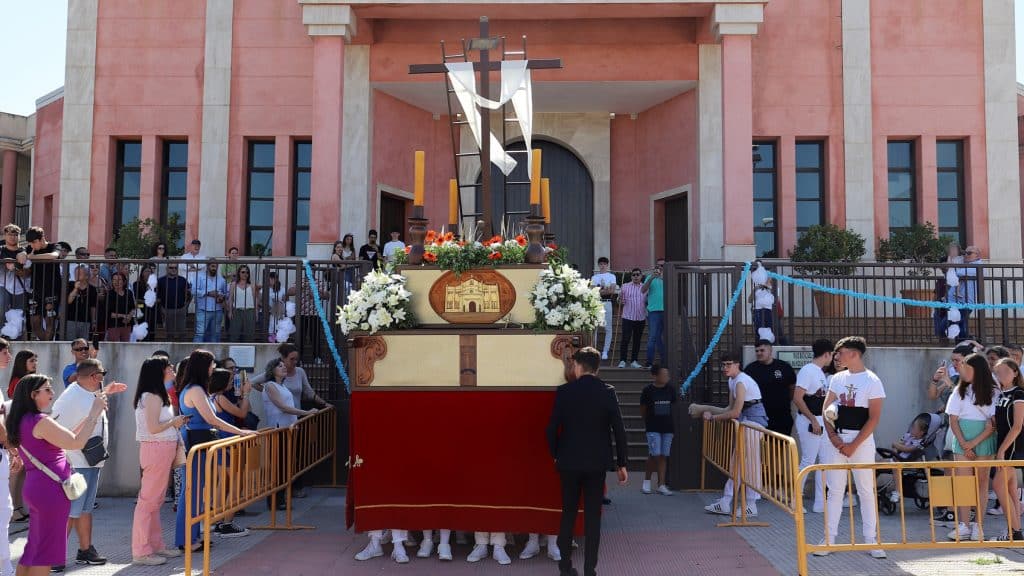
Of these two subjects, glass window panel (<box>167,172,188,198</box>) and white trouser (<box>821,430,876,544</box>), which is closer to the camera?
white trouser (<box>821,430,876,544</box>)

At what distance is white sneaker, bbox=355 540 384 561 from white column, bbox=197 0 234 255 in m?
11.7

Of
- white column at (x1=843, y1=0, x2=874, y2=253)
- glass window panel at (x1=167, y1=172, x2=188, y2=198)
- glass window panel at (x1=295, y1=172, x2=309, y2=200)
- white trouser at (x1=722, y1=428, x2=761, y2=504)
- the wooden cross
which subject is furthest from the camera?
glass window panel at (x1=167, y1=172, x2=188, y2=198)

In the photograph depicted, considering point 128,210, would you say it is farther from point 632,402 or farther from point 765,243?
point 765,243

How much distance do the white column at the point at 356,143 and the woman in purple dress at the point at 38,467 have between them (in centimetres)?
1049

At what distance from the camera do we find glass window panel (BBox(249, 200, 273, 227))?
60.0 ft

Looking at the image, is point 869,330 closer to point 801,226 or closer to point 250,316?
point 801,226

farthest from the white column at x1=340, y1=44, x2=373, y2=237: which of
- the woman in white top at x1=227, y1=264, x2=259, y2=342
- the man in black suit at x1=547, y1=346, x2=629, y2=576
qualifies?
the man in black suit at x1=547, y1=346, x2=629, y2=576

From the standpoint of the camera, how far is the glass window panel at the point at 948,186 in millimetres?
17938

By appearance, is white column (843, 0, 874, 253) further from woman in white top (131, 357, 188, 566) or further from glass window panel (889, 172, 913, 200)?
woman in white top (131, 357, 188, 566)

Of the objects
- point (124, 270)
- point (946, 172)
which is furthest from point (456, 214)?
point (946, 172)

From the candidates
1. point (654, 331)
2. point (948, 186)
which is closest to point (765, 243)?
point (948, 186)

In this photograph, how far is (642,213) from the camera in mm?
19000

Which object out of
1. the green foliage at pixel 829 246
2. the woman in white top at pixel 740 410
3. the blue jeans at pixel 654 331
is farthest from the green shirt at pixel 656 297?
the green foliage at pixel 829 246

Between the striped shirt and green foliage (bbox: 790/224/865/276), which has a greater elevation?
green foliage (bbox: 790/224/865/276)
